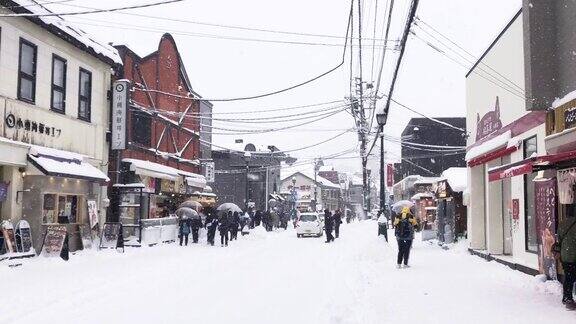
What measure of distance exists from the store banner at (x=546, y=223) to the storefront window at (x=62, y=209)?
14.5m

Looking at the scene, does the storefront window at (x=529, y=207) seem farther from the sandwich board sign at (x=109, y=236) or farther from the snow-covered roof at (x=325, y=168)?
the snow-covered roof at (x=325, y=168)

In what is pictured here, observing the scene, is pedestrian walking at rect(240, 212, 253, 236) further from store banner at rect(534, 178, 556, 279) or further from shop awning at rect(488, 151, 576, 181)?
shop awning at rect(488, 151, 576, 181)

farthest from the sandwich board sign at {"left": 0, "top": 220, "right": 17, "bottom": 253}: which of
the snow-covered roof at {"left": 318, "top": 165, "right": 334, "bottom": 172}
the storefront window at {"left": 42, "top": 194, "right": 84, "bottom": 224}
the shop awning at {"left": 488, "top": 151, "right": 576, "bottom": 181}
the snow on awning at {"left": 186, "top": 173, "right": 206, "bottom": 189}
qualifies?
the snow-covered roof at {"left": 318, "top": 165, "right": 334, "bottom": 172}

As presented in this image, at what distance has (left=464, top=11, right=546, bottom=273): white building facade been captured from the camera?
46.6 feet

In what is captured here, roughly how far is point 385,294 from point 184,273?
5.69 meters

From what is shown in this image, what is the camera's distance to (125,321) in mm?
8148

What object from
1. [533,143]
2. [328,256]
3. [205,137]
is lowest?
[328,256]

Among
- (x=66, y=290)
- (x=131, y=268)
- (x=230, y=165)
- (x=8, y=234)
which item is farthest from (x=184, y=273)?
(x=230, y=165)

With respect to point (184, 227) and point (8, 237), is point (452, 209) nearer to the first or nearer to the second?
point (184, 227)

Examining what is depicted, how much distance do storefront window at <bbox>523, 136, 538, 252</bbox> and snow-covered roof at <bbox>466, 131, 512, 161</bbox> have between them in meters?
1.16

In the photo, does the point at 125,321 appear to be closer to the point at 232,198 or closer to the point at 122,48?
the point at 122,48

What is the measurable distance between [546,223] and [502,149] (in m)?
4.45

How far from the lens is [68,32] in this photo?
1889 cm

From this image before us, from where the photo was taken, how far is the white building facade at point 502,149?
14211mm
